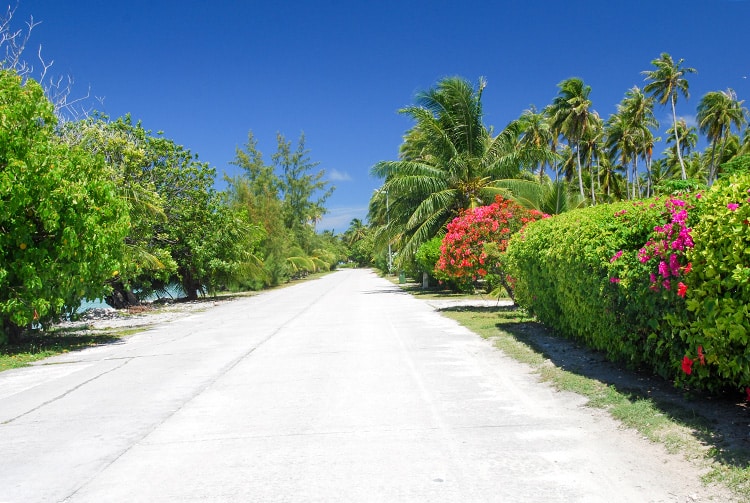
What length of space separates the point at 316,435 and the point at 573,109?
1908 inches

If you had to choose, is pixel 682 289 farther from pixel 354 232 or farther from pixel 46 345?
pixel 354 232

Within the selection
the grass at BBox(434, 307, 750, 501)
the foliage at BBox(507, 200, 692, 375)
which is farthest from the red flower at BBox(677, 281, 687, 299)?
the grass at BBox(434, 307, 750, 501)

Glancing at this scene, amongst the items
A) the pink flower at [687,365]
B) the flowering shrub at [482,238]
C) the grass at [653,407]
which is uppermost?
the flowering shrub at [482,238]

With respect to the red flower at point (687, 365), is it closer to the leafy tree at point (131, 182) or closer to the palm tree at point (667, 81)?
the leafy tree at point (131, 182)

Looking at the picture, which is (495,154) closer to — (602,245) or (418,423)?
(602,245)

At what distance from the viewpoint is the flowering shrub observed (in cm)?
1750

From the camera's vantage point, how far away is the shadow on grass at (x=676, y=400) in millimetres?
4762

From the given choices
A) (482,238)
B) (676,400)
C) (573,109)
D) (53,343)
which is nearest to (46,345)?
(53,343)

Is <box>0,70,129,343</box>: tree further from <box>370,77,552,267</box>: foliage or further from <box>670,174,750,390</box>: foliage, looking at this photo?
<box>370,77,552,267</box>: foliage

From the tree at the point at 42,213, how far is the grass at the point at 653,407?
353 inches

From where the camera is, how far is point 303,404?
7027 millimetres

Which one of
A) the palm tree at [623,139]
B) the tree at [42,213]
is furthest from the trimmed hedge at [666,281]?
the palm tree at [623,139]

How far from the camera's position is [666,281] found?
565 centimetres

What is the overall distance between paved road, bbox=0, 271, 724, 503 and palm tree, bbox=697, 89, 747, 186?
4881 centimetres
